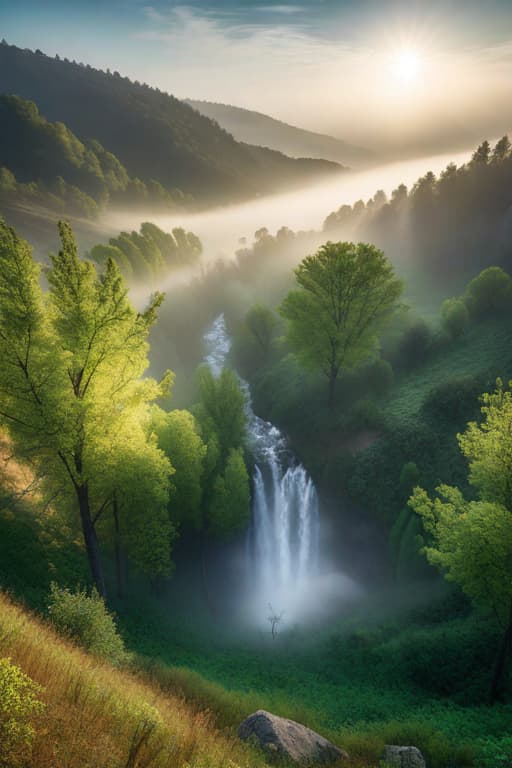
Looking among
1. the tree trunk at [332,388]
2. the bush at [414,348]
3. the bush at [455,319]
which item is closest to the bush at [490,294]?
the bush at [455,319]

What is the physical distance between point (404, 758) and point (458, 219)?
8172 centimetres

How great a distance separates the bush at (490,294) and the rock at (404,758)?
136 feet

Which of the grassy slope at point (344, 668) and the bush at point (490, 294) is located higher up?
Answer: the bush at point (490, 294)

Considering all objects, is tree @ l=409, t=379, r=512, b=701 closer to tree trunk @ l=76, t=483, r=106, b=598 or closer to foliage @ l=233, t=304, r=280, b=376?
tree trunk @ l=76, t=483, r=106, b=598

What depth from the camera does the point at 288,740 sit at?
9.37 m

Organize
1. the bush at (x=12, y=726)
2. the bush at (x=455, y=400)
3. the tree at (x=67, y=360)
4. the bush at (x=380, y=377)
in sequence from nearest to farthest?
the bush at (x=12, y=726) → the tree at (x=67, y=360) → the bush at (x=455, y=400) → the bush at (x=380, y=377)

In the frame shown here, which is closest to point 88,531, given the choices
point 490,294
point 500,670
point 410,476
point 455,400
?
point 500,670

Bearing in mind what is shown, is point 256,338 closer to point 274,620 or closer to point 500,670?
point 274,620

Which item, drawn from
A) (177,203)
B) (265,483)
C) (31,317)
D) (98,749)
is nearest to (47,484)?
(31,317)

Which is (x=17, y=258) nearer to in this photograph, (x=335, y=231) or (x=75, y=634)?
(x=75, y=634)

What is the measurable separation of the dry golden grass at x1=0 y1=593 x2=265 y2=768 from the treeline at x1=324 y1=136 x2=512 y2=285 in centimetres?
6830

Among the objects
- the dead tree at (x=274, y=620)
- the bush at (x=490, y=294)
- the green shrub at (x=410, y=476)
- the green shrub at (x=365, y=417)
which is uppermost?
the bush at (x=490, y=294)

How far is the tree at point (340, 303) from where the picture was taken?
95.8ft

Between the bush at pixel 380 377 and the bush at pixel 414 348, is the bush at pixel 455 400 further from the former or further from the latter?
the bush at pixel 414 348
